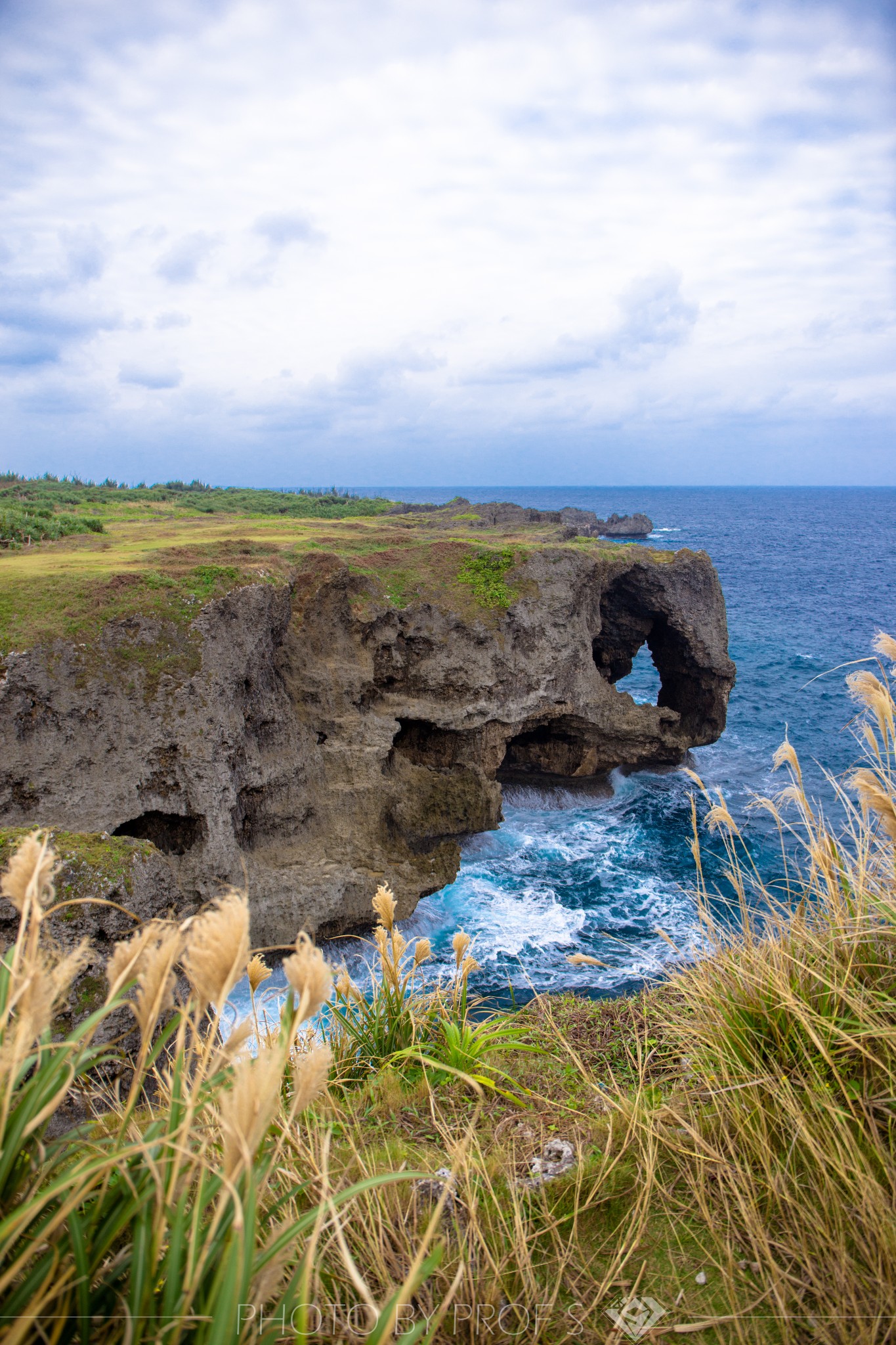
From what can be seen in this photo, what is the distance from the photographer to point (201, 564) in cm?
1609

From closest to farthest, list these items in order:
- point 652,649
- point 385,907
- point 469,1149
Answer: point 469,1149, point 385,907, point 652,649

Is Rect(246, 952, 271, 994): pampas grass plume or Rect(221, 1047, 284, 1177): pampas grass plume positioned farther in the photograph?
Rect(246, 952, 271, 994): pampas grass plume

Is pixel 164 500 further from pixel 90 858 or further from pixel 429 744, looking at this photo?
pixel 90 858

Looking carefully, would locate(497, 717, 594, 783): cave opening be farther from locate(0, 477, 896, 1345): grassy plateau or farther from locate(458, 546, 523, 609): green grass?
locate(0, 477, 896, 1345): grassy plateau

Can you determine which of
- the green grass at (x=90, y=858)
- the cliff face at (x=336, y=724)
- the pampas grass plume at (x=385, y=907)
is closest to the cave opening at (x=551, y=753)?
the cliff face at (x=336, y=724)

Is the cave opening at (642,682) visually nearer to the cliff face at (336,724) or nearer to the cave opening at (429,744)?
the cliff face at (336,724)

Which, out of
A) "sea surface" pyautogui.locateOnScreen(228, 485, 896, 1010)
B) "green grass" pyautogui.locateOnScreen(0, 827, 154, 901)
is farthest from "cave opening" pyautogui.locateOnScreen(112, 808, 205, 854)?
"green grass" pyautogui.locateOnScreen(0, 827, 154, 901)

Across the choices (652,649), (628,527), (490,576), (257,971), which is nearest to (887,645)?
(257,971)

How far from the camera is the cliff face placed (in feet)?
42.6

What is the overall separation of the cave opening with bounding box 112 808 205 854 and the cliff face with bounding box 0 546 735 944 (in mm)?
40

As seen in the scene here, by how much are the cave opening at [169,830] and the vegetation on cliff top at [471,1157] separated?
1023 centimetres

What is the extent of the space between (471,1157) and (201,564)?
48.9ft

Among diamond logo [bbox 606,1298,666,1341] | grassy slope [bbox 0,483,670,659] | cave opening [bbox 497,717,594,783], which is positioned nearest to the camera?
diamond logo [bbox 606,1298,666,1341]

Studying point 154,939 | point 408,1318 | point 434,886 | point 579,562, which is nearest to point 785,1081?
point 408,1318
